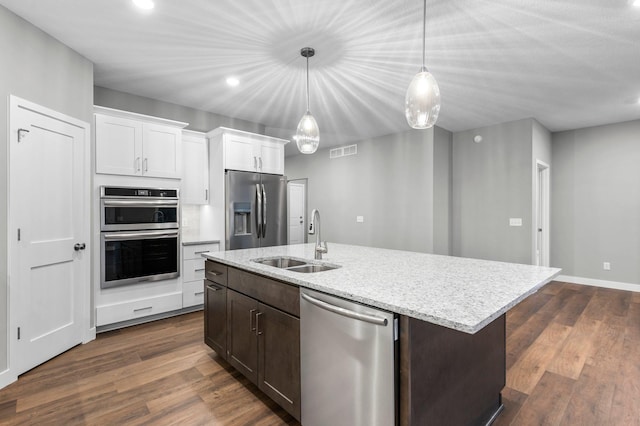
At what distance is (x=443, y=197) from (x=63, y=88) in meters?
5.13

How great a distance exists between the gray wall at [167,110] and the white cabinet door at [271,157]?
2.04ft

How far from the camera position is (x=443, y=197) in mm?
5395

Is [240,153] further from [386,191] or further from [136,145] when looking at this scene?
[386,191]

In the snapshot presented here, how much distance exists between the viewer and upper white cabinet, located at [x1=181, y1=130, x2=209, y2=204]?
403cm

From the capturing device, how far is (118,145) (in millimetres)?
3314

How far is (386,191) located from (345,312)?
15.0 feet

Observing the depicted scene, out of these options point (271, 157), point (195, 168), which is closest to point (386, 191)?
point (271, 157)

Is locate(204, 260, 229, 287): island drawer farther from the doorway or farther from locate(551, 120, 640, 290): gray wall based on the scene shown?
locate(551, 120, 640, 290): gray wall

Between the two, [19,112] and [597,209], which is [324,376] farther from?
[597,209]

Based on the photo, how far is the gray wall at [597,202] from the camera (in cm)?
486

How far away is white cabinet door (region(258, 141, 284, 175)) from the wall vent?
204cm

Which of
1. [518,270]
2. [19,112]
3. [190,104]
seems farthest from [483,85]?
[19,112]

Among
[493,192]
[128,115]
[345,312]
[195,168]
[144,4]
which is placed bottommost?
[345,312]

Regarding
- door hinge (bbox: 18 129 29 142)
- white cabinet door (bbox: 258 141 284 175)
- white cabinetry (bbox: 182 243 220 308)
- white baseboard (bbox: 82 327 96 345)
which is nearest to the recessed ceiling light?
door hinge (bbox: 18 129 29 142)
